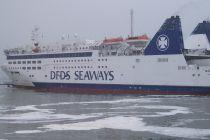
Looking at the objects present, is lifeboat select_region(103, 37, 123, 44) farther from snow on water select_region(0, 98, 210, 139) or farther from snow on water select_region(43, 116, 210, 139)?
snow on water select_region(43, 116, 210, 139)

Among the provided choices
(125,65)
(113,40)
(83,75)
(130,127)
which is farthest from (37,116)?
(113,40)

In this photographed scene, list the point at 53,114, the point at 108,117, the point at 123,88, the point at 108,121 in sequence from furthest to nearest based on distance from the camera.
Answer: the point at 123,88, the point at 53,114, the point at 108,117, the point at 108,121

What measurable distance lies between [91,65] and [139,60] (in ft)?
18.2

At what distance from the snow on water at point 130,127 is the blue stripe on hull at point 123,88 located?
638 inches

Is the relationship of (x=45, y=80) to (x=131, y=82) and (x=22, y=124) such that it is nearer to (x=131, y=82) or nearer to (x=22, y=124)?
(x=131, y=82)

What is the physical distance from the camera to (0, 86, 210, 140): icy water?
2020 centimetres

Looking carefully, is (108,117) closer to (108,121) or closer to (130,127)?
(108,121)

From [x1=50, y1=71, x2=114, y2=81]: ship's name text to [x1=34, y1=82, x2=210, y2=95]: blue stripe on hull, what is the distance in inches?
27.9

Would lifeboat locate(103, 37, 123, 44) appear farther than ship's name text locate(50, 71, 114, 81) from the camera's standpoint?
Yes

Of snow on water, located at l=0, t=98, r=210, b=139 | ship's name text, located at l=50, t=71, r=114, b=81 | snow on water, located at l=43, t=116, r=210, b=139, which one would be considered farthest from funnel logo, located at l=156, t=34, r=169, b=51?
snow on water, located at l=43, t=116, r=210, b=139

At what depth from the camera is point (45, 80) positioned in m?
50.2

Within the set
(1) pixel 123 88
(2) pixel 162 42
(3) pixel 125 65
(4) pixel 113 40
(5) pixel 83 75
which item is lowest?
(1) pixel 123 88

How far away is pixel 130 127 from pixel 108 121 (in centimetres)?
230

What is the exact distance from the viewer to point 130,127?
73.1ft
